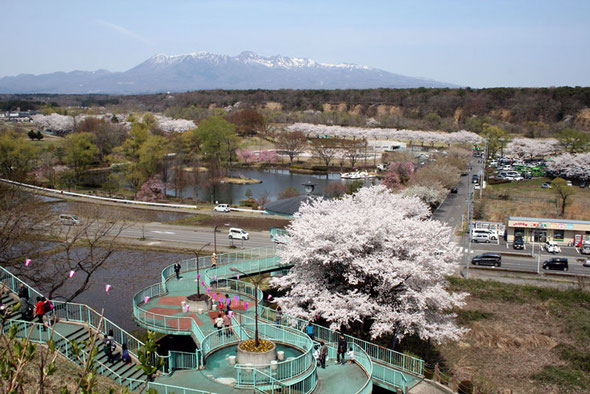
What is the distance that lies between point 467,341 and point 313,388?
9.80 m

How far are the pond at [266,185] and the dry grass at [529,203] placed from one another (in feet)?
57.8

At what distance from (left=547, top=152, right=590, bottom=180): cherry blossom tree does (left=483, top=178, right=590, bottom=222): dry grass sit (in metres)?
5.06

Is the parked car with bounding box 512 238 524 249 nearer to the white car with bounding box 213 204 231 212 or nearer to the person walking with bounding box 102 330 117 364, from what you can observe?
the white car with bounding box 213 204 231 212

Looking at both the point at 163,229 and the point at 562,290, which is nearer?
the point at 562,290

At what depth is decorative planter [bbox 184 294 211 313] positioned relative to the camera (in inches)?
685

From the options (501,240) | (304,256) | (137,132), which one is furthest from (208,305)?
(137,132)

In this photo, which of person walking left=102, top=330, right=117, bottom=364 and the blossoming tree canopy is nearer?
person walking left=102, top=330, right=117, bottom=364

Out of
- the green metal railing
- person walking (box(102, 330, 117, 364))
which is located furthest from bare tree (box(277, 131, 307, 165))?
the green metal railing

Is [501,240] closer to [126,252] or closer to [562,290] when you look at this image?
[562,290]

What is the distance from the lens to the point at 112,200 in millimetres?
48188

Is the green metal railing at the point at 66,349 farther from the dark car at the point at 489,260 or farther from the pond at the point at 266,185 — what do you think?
the pond at the point at 266,185

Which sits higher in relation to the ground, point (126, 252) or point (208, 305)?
point (208, 305)

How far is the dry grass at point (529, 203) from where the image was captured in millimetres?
40656

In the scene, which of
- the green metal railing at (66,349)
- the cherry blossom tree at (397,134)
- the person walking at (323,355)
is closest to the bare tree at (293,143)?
the cherry blossom tree at (397,134)
